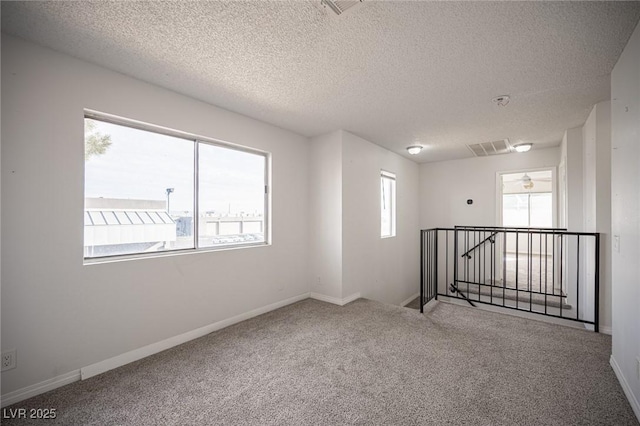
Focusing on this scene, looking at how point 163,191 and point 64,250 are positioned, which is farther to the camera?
point 163,191

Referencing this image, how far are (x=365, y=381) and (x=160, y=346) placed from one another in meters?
1.85

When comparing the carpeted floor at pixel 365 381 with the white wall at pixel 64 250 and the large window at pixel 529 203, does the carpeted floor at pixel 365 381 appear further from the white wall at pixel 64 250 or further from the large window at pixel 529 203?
the large window at pixel 529 203

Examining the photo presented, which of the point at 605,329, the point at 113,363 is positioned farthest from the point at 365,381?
the point at 605,329

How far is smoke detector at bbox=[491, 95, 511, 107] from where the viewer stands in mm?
2797

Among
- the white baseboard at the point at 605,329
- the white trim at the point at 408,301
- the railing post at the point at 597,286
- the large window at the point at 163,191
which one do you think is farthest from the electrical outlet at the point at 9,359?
the white trim at the point at 408,301

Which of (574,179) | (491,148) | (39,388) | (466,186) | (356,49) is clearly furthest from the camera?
(466,186)

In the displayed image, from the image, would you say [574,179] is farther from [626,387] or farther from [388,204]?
[626,387]

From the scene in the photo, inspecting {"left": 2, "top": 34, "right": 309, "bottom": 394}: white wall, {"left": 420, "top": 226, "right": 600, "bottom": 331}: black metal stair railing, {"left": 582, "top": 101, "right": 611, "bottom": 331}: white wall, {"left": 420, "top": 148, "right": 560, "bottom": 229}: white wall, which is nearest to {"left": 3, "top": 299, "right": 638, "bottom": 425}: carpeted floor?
{"left": 2, "top": 34, "right": 309, "bottom": 394}: white wall

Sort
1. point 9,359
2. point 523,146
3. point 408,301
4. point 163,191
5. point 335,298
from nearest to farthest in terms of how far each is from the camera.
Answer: point 9,359 → point 163,191 → point 335,298 → point 523,146 → point 408,301

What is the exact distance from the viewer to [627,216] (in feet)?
6.10

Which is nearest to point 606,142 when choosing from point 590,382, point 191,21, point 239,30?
point 590,382

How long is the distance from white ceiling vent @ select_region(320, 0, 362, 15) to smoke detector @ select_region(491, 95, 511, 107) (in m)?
1.99

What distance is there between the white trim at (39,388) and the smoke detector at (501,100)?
4.36m

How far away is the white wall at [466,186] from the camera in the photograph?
5098 millimetres
